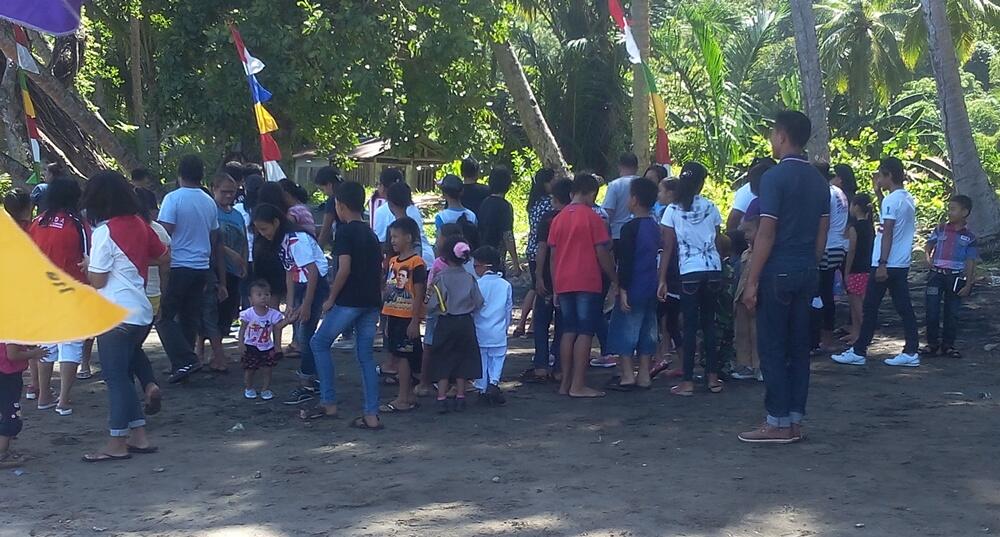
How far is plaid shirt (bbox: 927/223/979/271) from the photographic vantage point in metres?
9.05

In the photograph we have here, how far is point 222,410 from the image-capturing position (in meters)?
7.92

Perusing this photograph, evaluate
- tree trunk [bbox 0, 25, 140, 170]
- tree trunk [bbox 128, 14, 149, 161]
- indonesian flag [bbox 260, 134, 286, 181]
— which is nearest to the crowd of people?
indonesian flag [bbox 260, 134, 286, 181]

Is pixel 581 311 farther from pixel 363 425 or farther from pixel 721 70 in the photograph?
pixel 721 70

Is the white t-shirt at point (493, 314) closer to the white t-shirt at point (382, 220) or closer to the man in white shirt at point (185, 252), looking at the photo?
the white t-shirt at point (382, 220)

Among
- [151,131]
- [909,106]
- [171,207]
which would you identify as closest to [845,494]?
[171,207]

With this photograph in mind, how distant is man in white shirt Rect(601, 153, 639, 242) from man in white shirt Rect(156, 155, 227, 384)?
320 cm

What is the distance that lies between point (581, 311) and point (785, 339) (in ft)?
6.09

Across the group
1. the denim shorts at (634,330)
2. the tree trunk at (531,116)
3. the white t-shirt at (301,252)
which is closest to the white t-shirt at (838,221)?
the denim shorts at (634,330)

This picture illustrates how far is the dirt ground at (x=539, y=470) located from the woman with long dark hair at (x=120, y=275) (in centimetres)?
28

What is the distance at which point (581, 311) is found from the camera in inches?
316

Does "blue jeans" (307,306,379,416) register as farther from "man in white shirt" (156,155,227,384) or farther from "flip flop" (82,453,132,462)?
"man in white shirt" (156,155,227,384)

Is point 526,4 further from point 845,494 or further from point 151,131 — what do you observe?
point 845,494

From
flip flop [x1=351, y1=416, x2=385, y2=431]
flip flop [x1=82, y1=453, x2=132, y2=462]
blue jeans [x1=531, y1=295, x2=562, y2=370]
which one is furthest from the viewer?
blue jeans [x1=531, y1=295, x2=562, y2=370]

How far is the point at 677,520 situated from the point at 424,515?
1236 mm
